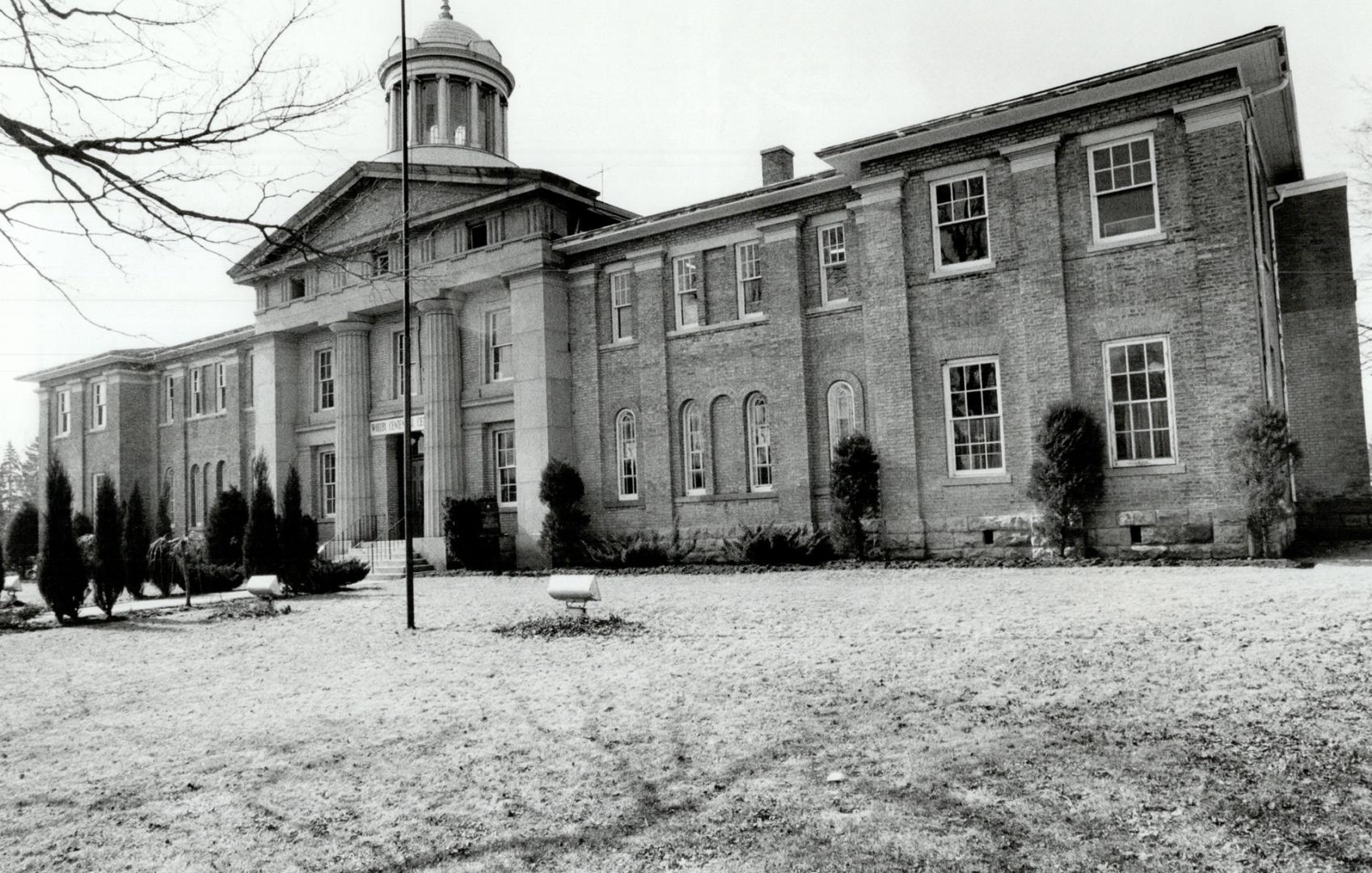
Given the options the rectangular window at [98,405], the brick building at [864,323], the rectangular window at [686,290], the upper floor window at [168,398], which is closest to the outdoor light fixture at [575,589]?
the brick building at [864,323]

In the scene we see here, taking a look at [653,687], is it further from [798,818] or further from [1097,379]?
[1097,379]

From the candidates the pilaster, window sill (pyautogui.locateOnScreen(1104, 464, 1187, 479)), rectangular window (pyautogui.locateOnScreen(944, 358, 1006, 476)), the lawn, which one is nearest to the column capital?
the pilaster

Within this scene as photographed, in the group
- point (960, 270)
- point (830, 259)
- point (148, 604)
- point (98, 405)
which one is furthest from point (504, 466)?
point (98, 405)

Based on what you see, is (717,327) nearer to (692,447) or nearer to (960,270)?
(692,447)

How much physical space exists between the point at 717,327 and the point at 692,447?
9.77 feet

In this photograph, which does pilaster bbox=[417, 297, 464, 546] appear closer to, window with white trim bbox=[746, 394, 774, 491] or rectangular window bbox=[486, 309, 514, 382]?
rectangular window bbox=[486, 309, 514, 382]

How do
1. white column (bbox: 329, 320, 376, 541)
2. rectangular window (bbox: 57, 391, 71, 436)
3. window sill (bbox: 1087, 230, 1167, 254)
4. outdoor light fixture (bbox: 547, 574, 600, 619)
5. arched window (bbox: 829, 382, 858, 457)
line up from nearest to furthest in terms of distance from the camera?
outdoor light fixture (bbox: 547, 574, 600, 619) < window sill (bbox: 1087, 230, 1167, 254) < arched window (bbox: 829, 382, 858, 457) < white column (bbox: 329, 320, 376, 541) < rectangular window (bbox: 57, 391, 71, 436)

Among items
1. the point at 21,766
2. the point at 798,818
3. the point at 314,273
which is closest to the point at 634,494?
the point at 314,273

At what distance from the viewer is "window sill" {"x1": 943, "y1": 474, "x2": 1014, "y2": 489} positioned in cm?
1825

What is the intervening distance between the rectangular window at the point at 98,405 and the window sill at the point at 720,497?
97.7 ft

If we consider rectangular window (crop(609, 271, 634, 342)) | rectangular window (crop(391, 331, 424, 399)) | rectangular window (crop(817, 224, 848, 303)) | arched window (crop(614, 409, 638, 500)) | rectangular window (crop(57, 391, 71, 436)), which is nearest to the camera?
rectangular window (crop(817, 224, 848, 303))

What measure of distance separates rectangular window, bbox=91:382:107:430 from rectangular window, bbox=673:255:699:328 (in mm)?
29348

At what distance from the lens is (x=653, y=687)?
313 inches

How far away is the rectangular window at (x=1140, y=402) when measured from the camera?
16.8m
